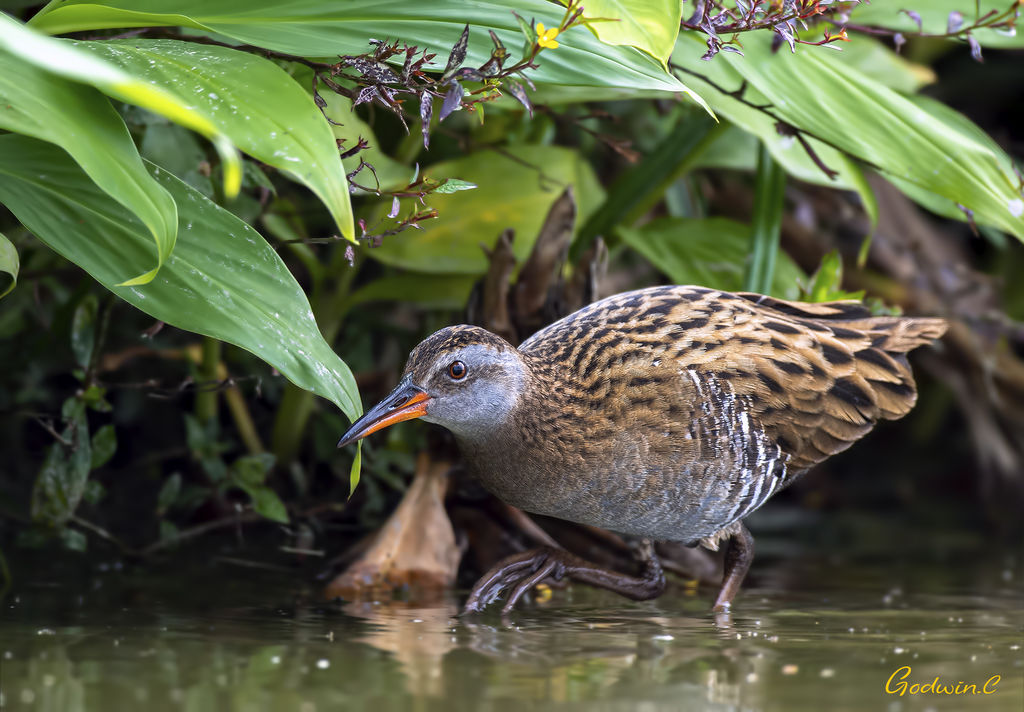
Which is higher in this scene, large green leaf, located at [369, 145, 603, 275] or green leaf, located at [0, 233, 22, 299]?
large green leaf, located at [369, 145, 603, 275]

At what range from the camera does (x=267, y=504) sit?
2729mm

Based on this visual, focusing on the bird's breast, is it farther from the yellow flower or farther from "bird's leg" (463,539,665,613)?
the yellow flower

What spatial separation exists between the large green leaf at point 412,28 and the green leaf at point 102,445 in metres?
1.10

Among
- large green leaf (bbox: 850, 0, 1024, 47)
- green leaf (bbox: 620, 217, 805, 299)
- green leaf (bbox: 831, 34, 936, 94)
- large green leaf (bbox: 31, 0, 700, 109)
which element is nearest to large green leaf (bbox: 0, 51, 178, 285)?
large green leaf (bbox: 31, 0, 700, 109)

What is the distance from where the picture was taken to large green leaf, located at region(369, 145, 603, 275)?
2.93 m

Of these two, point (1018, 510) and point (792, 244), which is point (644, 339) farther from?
point (1018, 510)

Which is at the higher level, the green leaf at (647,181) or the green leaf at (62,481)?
the green leaf at (647,181)

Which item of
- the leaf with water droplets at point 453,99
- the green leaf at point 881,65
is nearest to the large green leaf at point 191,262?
the leaf with water droplets at point 453,99

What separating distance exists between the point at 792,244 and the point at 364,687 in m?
2.96

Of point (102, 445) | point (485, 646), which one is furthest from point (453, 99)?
point (102, 445)

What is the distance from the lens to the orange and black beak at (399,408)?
221 centimetres

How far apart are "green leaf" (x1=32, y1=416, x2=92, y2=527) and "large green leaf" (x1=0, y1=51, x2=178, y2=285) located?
3.38 ft

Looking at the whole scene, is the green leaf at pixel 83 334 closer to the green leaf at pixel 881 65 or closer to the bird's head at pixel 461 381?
the bird's head at pixel 461 381

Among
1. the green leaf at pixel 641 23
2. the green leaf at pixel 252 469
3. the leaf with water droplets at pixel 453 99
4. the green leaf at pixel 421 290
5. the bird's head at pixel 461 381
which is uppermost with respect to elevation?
the green leaf at pixel 641 23
